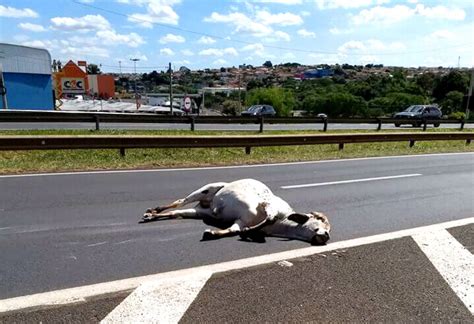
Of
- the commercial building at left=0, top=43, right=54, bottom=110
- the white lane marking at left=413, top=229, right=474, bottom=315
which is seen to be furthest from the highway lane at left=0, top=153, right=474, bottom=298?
the commercial building at left=0, top=43, right=54, bottom=110

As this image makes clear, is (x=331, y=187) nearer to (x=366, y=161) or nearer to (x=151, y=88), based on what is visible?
(x=366, y=161)

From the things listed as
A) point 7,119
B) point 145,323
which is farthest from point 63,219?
point 7,119

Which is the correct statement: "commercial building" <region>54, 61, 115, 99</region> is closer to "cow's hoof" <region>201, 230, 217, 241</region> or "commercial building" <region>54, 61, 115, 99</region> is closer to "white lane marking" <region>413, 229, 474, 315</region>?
"cow's hoof" <region>201, 230, 217, 241</region>

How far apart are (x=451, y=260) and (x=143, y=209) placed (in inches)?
177

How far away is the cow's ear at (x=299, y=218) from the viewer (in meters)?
→ 5.31

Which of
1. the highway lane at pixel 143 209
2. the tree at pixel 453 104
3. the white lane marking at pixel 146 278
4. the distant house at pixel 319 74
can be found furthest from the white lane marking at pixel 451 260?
the distant house at pixel 319 74

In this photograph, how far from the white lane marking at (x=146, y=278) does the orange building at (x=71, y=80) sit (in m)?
62.7

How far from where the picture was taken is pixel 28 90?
39.2m

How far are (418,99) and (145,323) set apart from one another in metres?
72.1

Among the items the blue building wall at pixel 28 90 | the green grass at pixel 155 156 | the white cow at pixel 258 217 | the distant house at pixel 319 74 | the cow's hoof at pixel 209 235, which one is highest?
the distant house at pixel 319 74

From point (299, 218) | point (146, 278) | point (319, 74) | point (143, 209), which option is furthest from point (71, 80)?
point (319, 74)

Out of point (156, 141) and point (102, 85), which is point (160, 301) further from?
point (102, 85)

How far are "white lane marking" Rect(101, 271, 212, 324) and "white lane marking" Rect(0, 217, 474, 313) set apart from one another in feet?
0.49

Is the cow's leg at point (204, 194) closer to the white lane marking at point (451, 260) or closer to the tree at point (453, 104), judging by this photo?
the white lane marking at point (451, 260)
